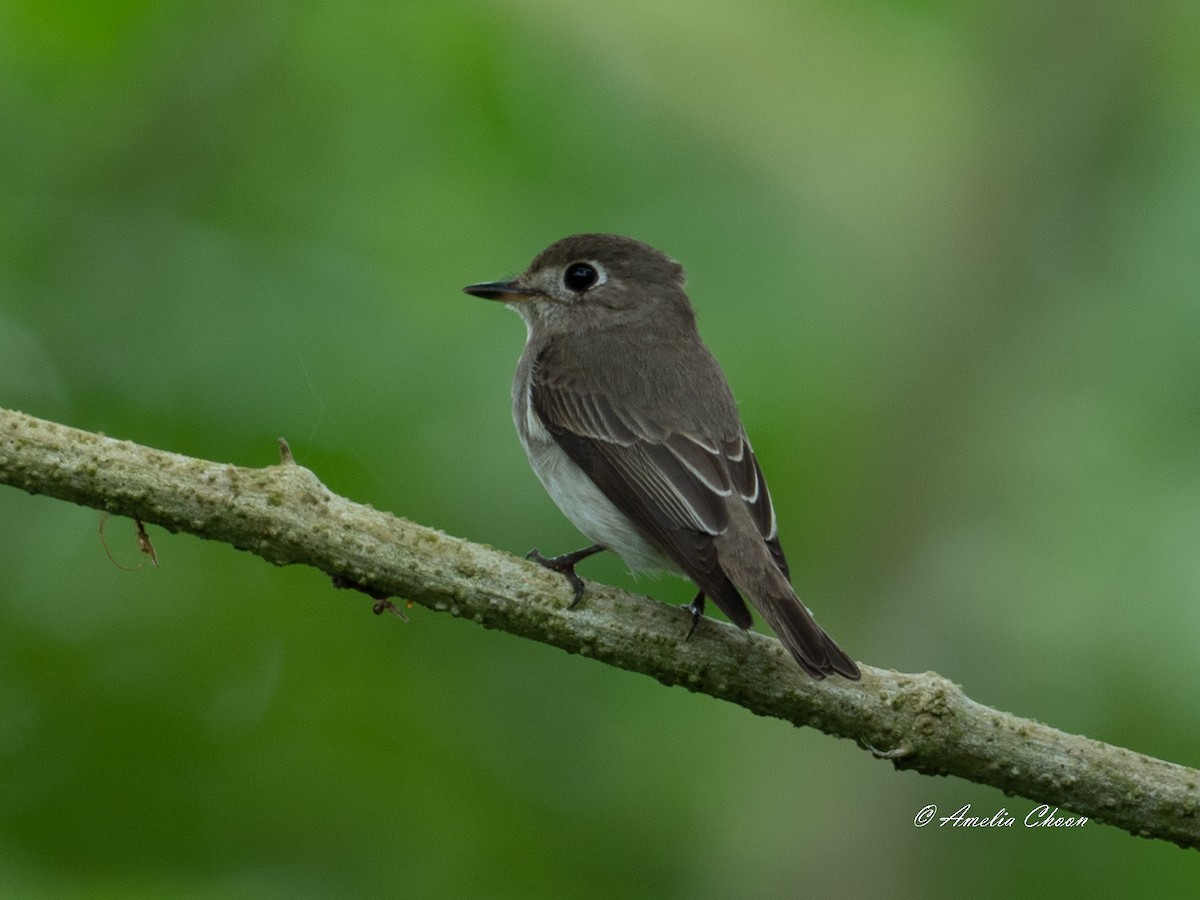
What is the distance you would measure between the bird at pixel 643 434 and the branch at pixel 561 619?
12 cm

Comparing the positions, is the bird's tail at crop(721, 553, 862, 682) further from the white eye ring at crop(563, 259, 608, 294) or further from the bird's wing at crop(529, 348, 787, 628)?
the white eye ring at crop(563, 259, 608, 294)

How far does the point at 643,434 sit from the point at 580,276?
99 centimetres

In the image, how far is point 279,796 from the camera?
4.12 m

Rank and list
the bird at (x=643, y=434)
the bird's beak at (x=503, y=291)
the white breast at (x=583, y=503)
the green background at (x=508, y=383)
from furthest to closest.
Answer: the bird's beak at (x=503, y=291), the white breast at (x=583, y=503), the green background at (x=508, y=383), the bird at (x=643, y=434)

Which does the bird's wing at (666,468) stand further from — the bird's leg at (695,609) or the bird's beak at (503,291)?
the bird's beak at (503,291)

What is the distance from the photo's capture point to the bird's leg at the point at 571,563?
357 cm

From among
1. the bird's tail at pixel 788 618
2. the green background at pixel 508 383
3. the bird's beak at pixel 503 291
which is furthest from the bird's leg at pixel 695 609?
the bird's beak at pixel 503 291

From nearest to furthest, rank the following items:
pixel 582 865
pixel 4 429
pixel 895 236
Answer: pixel 4 429 < pixel 582 865 < pixel 895 236

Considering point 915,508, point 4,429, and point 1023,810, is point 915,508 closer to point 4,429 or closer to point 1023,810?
point 1023,810

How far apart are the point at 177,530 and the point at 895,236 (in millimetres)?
2757

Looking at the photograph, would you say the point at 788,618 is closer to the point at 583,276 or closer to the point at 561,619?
the point at 561,619

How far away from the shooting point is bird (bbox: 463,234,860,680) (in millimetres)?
3959

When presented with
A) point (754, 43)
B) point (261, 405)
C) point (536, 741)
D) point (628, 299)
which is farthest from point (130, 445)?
point (754, 43)

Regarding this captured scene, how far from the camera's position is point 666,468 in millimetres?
4383
